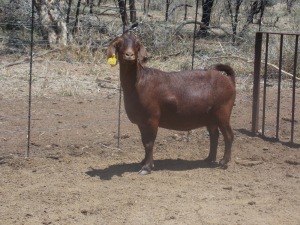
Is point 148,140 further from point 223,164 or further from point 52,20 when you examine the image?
point 52,20

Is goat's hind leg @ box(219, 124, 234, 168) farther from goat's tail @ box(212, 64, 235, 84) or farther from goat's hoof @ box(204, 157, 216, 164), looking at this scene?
goat's tail @ box(212, 64, 235, 84)

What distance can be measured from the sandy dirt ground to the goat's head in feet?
3.89

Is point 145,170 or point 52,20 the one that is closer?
point 145,170

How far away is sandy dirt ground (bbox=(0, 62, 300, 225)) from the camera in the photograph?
5.59 metres

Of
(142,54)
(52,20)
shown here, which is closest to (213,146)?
(142,54)

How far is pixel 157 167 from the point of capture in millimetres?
7098

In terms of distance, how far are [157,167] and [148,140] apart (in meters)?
0.46

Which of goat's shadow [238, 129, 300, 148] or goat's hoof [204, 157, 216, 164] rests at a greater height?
goat's shadow [238, 129, 300, 148]

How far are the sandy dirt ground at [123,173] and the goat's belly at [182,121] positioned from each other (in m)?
0.46

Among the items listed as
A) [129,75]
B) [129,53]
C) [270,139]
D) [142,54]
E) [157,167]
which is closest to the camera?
[129,53]

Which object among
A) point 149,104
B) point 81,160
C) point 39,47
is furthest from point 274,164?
point 39,47

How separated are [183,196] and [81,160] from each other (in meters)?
1.61

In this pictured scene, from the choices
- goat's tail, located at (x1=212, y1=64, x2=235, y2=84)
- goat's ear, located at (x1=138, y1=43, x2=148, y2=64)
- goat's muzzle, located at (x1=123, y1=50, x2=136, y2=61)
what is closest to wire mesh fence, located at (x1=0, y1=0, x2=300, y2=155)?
goat's tail, located at (x1=212, y1=64, x2=235, y2=84)

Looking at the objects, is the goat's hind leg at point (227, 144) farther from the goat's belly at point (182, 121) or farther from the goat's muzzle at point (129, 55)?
the goat's muzzle at point (129, 55)
